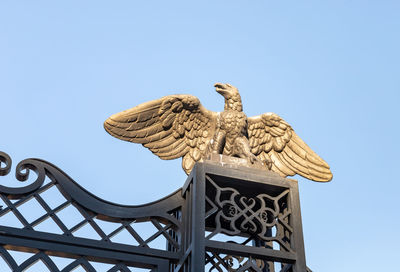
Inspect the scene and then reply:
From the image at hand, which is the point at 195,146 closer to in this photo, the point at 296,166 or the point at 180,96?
the point at 180,96

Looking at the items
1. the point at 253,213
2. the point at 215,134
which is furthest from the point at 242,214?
the point at 215,134

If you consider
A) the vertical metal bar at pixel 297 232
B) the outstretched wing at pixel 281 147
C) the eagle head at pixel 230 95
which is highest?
the eagle head at pixel 230 95

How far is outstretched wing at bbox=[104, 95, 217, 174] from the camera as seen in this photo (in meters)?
5.98

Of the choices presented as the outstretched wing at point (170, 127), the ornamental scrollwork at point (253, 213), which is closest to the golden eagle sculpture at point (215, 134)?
the outstretched wing at point (170, 127)

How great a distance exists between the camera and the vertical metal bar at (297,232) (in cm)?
528

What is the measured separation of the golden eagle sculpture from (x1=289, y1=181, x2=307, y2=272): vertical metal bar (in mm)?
424

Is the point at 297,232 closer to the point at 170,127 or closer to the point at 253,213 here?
the point at 253,213

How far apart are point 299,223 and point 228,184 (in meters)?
0.76

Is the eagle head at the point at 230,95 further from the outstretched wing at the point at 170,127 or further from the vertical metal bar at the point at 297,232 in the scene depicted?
the vertical metal bar at the point at 297,232

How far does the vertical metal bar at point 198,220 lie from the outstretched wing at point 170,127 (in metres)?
0.86

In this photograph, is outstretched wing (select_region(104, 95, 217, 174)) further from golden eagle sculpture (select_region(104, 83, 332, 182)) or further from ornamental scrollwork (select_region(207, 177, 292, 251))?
ornamental scrollwork (select_region(207, 177, 292, 251))

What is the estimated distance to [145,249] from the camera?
5.30 metres

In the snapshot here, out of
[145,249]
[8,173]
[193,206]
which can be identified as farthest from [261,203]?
[8,173]

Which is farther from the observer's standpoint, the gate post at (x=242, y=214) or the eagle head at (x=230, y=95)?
the eagle head at (x=230, y=95)
